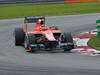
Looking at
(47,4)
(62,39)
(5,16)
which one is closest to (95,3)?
(47,4)

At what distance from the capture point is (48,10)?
131 feet

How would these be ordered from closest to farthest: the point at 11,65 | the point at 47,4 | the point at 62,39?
1. the point at 11,65
2. the point at 62,39
3. the point at 47,4

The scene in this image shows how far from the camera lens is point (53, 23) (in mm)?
31203

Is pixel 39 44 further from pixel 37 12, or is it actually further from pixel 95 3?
pixel 95 3

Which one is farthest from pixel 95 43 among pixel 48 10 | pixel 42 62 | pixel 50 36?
pixel 48 10

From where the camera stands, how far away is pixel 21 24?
31016mm

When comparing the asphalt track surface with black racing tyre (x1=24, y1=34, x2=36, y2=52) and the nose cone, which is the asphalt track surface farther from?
the nose cone

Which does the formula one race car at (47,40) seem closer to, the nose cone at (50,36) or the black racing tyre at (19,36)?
the nose cone at (50,36)

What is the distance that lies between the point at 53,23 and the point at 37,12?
690 cm

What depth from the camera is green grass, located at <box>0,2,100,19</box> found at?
1464 inches

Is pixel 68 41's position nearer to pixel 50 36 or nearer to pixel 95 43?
pixel 50 36

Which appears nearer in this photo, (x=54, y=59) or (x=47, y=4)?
(x=54, y=59)

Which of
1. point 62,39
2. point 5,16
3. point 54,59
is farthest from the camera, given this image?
point 5,16

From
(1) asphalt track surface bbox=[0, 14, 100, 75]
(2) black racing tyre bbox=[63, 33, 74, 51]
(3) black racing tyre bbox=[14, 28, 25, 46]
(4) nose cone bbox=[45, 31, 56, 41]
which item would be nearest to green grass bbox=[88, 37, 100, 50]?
(2) black racing tyre bbox=[63, 33, 74, 51]
